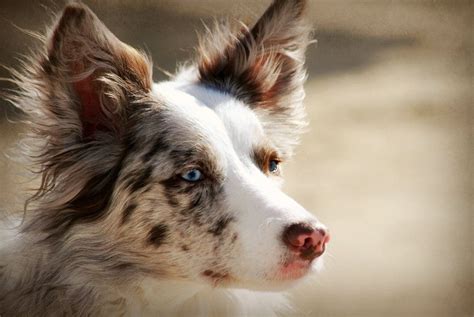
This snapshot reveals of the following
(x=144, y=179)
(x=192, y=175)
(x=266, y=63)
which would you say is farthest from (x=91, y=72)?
(x=266, y=63)

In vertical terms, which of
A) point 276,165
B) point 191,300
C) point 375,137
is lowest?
point 191,300

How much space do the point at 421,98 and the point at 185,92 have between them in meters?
4.07

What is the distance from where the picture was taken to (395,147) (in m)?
7.27

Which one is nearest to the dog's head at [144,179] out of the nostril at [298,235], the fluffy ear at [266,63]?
the nostril at [298,235]

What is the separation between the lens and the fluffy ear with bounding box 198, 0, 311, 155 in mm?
4105

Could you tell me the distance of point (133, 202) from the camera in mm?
3463

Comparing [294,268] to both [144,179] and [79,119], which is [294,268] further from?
[79,119]

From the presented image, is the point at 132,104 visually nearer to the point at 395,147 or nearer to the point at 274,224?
the point at 274,224

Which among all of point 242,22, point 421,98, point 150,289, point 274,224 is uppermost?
point 421,98

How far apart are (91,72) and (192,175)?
59 centimetres

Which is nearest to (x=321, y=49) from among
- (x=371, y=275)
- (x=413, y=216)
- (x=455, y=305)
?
(x=413, y=216)

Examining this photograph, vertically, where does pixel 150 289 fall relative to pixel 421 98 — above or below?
below

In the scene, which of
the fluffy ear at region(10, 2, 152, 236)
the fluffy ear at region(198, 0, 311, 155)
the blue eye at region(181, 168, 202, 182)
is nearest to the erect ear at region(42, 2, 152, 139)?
the fluffy ear at region(10, 2, 152, 236)

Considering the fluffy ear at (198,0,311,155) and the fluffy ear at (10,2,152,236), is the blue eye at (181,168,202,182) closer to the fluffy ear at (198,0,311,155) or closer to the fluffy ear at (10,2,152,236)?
the fluffy ear at (10,2,152,236)
